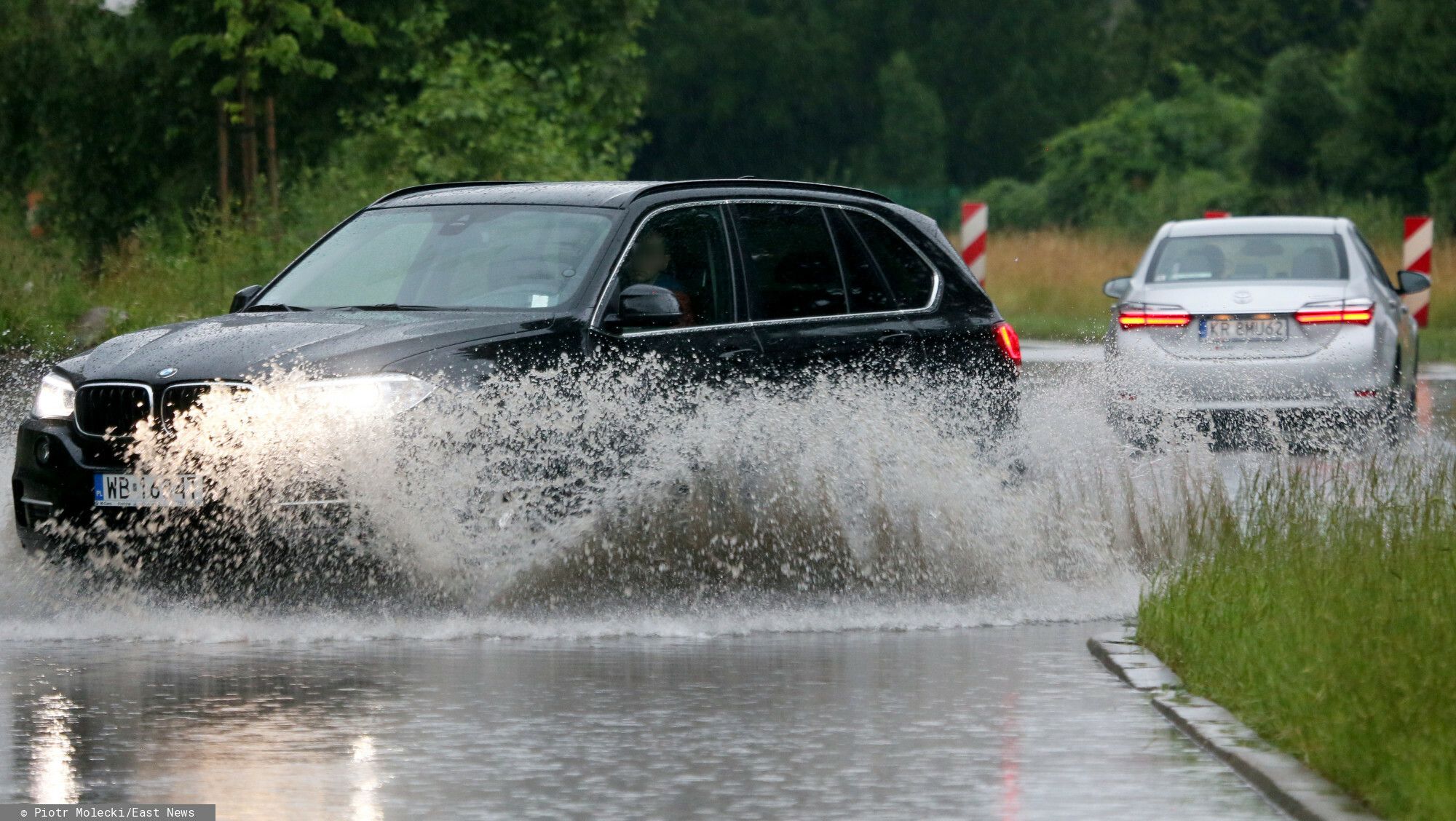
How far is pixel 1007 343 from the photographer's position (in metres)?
12.3

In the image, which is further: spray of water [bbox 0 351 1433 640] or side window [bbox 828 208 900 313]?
side window [bbox 828 208 900 313]

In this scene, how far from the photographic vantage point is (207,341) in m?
10.1

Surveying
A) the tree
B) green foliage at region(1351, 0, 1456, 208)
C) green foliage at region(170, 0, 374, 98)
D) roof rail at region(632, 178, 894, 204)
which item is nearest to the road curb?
roof rail at region(632, 178, 894, 204)

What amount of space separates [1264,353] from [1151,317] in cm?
79

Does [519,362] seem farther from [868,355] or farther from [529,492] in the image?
[868,355]

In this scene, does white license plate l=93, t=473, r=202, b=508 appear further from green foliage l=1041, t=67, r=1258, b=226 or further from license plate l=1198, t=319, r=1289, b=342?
green foliage l=1041, t=67, r=1258, b=226

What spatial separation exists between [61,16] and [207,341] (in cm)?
2415

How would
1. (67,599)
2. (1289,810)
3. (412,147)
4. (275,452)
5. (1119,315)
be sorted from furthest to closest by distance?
(412,147)
(1119,315)
(67,599)
(275,452)
(1289,810)

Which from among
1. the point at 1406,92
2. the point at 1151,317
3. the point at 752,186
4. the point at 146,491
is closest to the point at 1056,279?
the point at 1406,92

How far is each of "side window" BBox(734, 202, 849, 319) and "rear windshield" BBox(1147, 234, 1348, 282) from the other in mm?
6900

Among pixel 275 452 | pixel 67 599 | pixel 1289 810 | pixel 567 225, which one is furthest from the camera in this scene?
pixel 567 225

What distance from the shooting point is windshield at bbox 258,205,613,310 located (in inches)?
419

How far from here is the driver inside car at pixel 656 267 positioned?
1081cm

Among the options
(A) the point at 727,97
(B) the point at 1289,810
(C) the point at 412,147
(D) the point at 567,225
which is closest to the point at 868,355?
(D) the point at 567,225
